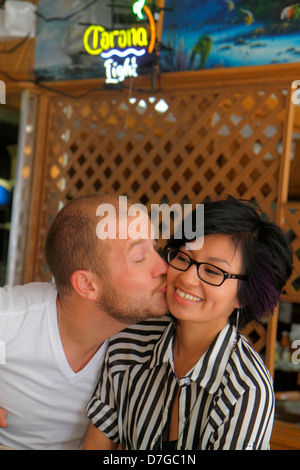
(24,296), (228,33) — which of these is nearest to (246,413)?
(24,296)

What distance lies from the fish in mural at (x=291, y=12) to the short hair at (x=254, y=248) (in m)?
1.91

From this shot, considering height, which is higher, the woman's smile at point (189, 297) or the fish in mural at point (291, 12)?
the fish in mural at point (291, 12)

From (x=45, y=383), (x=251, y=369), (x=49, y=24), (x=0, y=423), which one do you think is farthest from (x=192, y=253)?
(x=49, y=24)

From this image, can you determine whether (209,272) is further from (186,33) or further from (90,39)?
(90,39)

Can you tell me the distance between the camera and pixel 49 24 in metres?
3.90

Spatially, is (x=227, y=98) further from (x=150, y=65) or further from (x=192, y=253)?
(x=192, y=253)

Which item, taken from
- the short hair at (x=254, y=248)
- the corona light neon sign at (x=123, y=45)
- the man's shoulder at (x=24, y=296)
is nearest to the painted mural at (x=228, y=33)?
the corona light neon sign at (x=123, y=45)

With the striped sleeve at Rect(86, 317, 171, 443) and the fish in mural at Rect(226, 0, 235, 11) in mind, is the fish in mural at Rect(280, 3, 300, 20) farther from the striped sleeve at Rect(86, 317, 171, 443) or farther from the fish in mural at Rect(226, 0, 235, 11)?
the striped sleeve at Rect(86, 317, 171, 443)

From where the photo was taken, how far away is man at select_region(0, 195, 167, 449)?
1445mm

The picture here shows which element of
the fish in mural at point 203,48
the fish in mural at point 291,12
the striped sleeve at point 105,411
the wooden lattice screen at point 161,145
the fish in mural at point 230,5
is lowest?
the striped sleeve at point 105,411

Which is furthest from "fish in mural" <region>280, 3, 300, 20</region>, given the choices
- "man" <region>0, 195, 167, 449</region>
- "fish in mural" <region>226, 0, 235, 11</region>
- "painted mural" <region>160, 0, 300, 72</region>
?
"man" <region>0, 195, 167, 449</region>

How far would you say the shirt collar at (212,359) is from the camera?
126cm

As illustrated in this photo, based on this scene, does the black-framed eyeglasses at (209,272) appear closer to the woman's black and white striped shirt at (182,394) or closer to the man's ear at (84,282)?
the woman's black and white striped shirt at (182,394)
